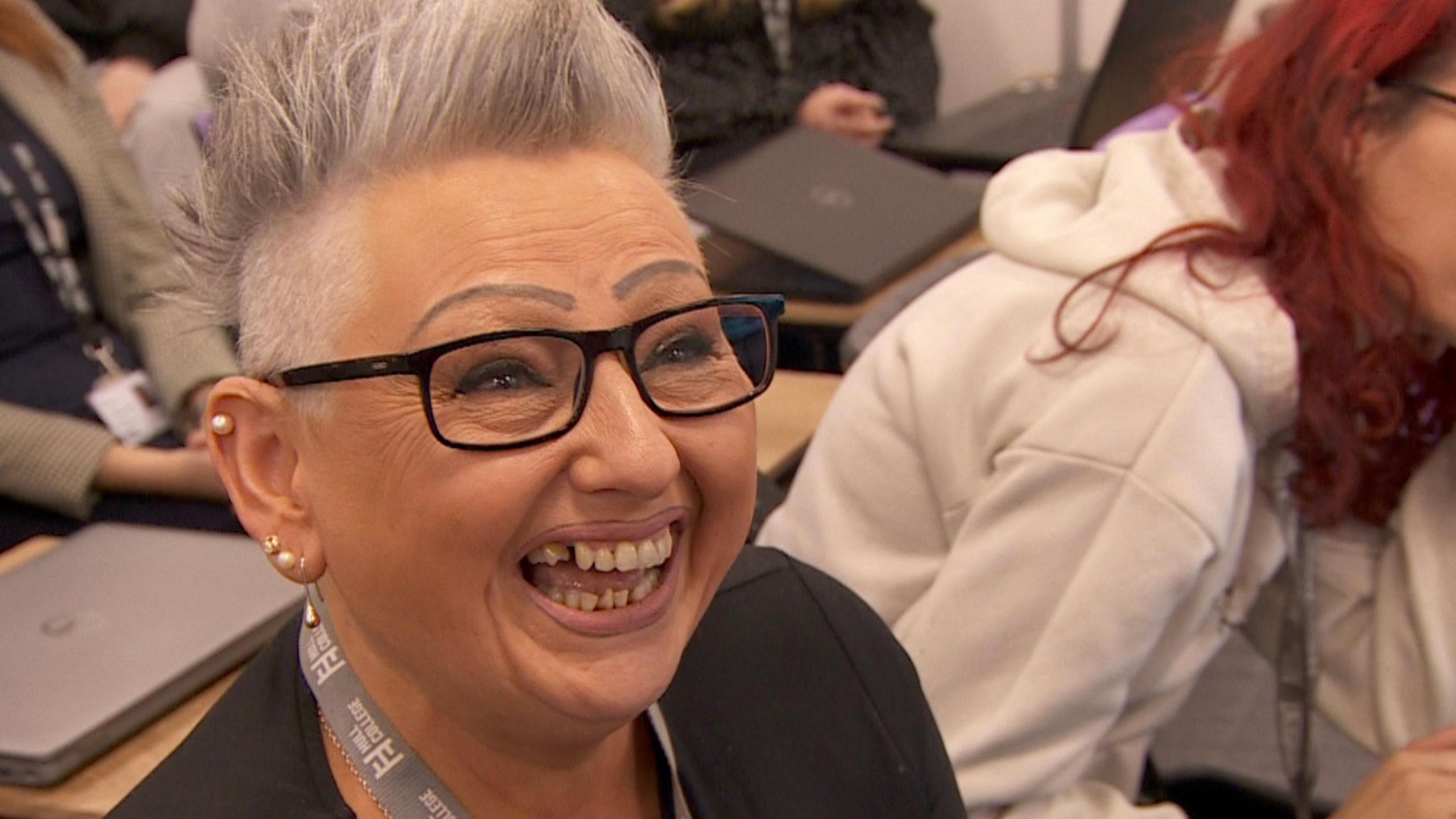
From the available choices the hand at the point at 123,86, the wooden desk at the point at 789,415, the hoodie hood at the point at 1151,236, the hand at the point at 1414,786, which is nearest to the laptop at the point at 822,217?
the wooden desk at the point at 789,415

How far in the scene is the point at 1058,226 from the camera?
4.40 ft

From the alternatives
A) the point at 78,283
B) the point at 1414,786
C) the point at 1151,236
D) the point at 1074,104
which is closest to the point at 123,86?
the point at 78,283

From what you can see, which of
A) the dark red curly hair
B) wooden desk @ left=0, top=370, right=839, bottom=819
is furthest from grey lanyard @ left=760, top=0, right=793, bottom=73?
wooden desk @ left=0, top=370, right=839, bottom=819

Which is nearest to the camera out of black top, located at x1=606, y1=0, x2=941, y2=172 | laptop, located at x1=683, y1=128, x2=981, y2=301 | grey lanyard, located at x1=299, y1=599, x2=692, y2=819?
grey lanyard, located at x1=299, y1=599, x2=692, y2=819

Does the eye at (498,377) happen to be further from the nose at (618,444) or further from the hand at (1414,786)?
the hand at (1414,786)

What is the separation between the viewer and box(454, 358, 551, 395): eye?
2.41ft

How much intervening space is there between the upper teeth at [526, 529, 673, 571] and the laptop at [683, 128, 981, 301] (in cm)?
143

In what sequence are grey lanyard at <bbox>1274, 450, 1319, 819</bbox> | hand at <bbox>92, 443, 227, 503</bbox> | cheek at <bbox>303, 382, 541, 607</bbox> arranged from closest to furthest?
cheek at <bbox>303, 382, 541, 607</bbox> < grey lanyard at <bbox>1274, 450, 1319, 819</bbox> < hand at <bbox>92, 443, 227, 503</bbox>

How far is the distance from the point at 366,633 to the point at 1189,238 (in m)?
0.84

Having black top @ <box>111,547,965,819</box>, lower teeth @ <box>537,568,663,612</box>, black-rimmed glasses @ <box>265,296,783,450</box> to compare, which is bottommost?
black top @ <box>111,547,965,819</box>

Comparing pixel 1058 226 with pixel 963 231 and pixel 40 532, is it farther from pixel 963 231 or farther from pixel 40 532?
pixel 40 532

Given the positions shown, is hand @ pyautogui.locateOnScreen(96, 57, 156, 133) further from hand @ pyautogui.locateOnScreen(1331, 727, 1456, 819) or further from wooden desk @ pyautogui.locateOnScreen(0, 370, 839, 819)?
hand @ pyautogui.locateOnScreen(1331, 727, 1456, 819)

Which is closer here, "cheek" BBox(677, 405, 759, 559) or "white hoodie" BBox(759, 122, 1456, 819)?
"cheek" BBox(677, 405, 759, 559)

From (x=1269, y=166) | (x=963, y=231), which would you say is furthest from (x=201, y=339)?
(x=1269, y=166)
